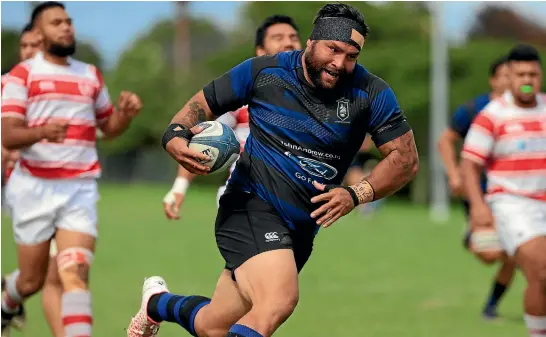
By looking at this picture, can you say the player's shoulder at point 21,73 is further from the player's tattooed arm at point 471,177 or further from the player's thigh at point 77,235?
the player's tattooed arm at point 471,177

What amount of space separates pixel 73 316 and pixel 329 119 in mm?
2700

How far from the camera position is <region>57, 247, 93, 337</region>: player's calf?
855 cm

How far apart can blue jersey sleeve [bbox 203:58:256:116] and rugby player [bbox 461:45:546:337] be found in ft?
9.41

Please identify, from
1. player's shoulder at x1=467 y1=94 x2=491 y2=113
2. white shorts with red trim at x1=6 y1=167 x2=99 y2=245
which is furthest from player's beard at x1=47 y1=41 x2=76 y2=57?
player's shoulder at x1=467 y1=94 x2=491 y2=113

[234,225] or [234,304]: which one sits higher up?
[234,225]

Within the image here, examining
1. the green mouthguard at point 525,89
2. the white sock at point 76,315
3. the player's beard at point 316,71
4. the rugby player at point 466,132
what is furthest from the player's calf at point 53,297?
the rugby player at point 466,132

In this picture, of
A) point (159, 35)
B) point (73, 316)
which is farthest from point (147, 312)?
point (159, 35)

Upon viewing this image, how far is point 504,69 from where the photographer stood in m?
12.2

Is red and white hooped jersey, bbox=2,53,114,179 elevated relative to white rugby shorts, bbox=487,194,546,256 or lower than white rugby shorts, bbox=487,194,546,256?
elevated

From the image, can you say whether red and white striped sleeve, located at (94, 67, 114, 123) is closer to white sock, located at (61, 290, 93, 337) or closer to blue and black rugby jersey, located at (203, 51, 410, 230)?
white sock, located at (61, 290, 93, 337)

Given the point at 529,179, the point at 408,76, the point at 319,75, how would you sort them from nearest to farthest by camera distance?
1. the point at 319,75
2. the point at 529,179
3. the point at 408,76

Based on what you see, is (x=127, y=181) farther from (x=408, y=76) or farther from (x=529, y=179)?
(x=529, y=179)

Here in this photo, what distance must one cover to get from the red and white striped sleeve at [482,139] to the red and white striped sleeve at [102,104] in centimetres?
288

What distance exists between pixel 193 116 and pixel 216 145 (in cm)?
31
